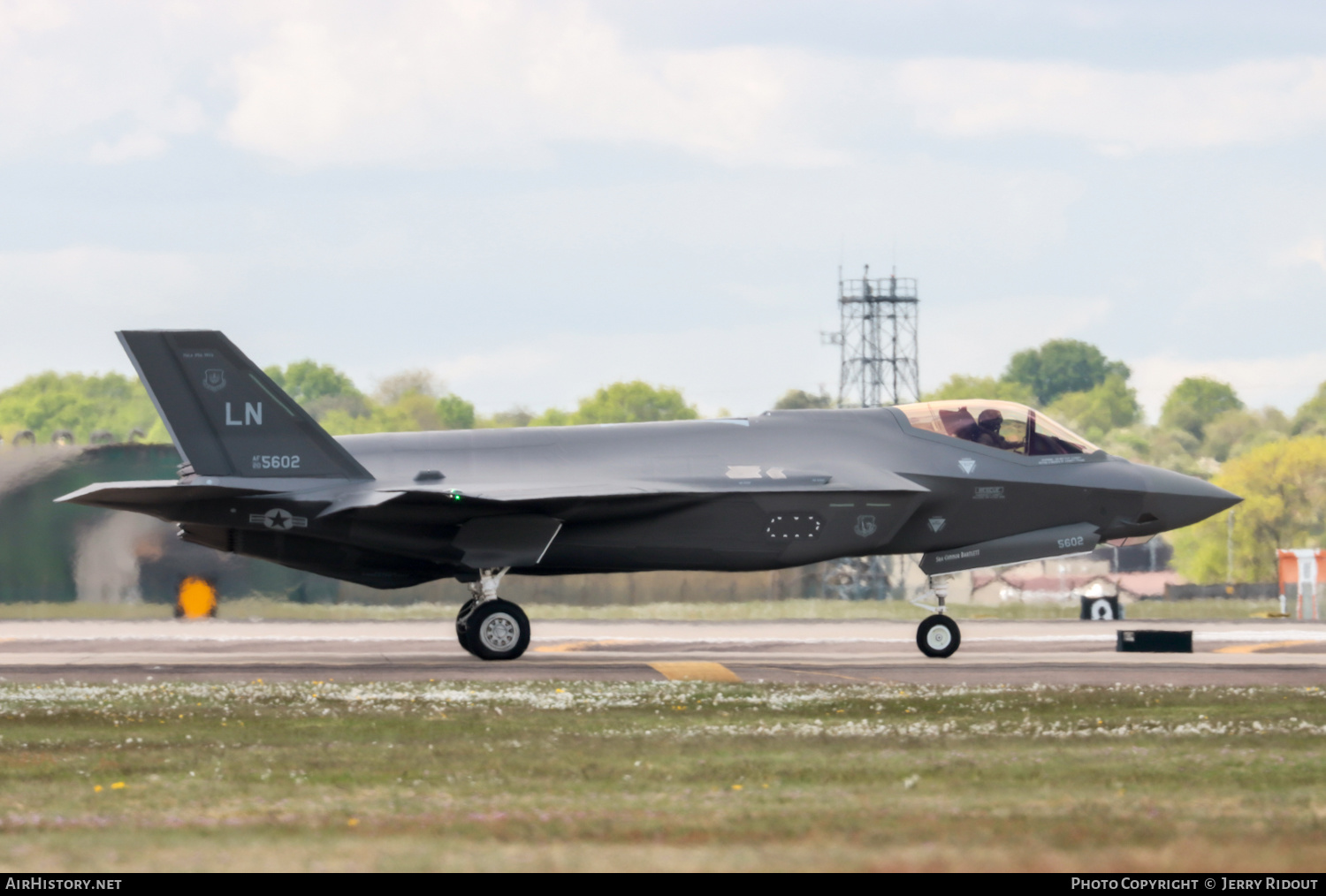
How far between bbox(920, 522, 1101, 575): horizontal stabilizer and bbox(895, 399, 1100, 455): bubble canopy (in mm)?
1307

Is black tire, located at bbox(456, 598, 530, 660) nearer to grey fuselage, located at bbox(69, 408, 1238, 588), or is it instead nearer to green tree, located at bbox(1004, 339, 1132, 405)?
grey fuselage, located at bbox(69, 408, 1238, 588)

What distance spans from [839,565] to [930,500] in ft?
68.0

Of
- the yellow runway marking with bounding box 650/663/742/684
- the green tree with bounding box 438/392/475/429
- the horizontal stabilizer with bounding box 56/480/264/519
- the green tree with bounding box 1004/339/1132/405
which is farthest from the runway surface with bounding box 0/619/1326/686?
the green tree with bounding box 1004/339/1132/405

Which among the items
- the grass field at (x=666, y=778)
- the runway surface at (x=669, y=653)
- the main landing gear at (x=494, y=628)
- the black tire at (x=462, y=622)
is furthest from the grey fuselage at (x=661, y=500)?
the grass field at (x=666, y=778)

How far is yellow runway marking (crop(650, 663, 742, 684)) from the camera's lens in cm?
1864

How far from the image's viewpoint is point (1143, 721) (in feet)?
44.4

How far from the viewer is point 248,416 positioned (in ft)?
71.2

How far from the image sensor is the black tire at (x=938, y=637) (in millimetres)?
22281

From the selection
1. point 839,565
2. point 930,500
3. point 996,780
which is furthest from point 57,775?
point 839,565

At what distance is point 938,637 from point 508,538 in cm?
666

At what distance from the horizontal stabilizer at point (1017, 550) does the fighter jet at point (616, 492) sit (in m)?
0.03

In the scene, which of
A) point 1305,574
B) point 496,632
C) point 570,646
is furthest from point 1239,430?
point 496,632

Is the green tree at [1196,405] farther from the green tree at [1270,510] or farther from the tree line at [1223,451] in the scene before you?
the green tree at [1270,510]

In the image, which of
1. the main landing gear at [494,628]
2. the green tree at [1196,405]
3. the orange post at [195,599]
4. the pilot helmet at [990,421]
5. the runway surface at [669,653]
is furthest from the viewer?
the green tree at [1196,405]
